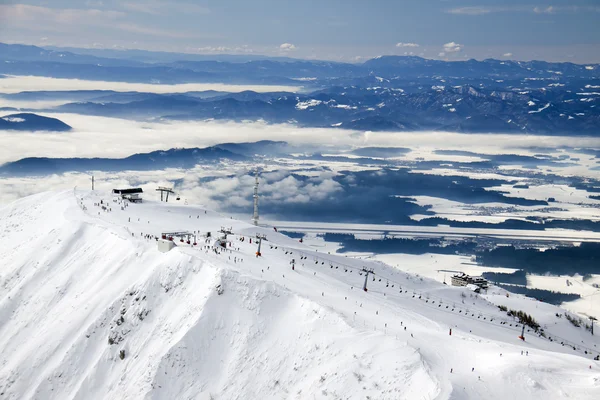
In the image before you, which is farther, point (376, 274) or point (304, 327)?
point (376, 274)

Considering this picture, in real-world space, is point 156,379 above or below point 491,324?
above

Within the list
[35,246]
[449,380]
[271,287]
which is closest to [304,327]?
[271,287]

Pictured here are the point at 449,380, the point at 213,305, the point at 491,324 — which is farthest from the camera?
the point at 491,324

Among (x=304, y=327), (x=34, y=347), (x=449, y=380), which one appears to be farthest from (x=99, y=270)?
(x=449, y=380)

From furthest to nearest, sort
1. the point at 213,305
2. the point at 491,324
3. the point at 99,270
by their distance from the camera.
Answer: the point at 491,324, the point at 99,270, the point at 213,305

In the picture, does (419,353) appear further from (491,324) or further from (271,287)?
(491,324)

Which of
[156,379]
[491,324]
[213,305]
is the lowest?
[491,324]
